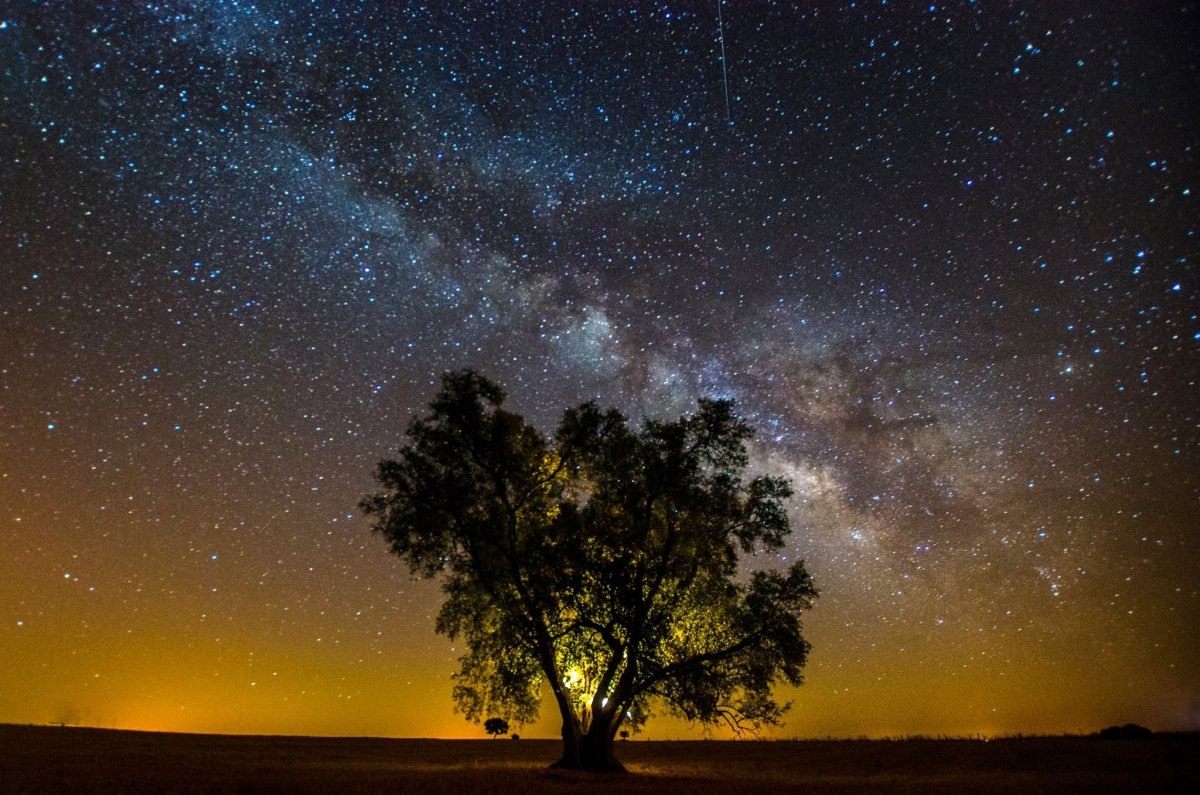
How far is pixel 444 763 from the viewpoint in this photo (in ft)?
93.5

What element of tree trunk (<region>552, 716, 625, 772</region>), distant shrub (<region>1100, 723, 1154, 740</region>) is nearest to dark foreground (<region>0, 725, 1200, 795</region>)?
tree trunk (<region>552, 716, 625, 772</region>)

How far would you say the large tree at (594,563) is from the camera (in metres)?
23.9

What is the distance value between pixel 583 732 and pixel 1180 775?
1888 cm

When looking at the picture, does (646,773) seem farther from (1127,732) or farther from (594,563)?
(1127,732)

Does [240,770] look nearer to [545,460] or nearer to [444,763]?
[444,763]

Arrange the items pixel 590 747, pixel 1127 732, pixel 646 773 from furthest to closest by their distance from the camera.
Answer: pixel 1127 732 → pixel 646 773 → pixel 590 747

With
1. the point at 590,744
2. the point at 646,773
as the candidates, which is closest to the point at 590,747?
the point at 590,744

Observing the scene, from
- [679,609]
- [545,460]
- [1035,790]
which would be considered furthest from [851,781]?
[545,460]

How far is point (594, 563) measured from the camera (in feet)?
79.7

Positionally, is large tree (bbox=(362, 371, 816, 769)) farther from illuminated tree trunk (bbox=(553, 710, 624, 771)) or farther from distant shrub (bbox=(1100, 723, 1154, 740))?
distant shrub (bbox=(1100, 723, 1154, 740))

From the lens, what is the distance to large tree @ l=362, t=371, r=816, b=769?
23859mm

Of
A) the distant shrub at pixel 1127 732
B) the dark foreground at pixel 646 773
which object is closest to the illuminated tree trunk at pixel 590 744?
the dark foreground at pixel 646 773

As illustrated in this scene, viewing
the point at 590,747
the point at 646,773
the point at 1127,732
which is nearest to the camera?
the point at 590,747

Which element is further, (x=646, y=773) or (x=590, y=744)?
(x=646, y=773)
